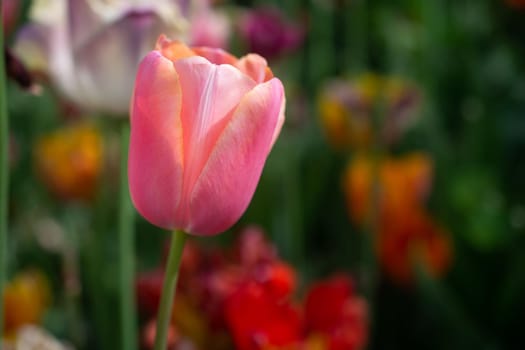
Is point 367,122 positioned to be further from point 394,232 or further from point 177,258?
point 177,258

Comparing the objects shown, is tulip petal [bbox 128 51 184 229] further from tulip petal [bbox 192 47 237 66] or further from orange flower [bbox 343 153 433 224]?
orange flower [bbox 343 153 433 224]

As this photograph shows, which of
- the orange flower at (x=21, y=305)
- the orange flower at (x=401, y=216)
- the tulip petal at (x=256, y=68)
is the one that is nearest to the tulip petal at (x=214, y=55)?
the tulip petal at (x=256, y=68)

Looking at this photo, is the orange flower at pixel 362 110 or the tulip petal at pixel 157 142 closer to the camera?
the tulip petal at pixel 157 142

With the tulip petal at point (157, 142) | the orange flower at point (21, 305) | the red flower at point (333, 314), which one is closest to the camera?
the tulip petal at point (157, 142)

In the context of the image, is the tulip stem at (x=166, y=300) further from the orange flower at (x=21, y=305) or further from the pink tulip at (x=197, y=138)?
the orange flower at (x=21, y=305)

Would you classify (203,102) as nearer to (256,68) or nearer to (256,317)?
(256,68)

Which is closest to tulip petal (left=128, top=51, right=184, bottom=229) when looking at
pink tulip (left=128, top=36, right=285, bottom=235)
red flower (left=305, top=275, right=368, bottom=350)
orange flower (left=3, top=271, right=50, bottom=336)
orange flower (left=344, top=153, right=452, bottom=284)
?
pink tulip (left=128, top=36, right=285, bottom=235)

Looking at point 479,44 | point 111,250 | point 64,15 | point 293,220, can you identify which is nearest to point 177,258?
point 64,15
